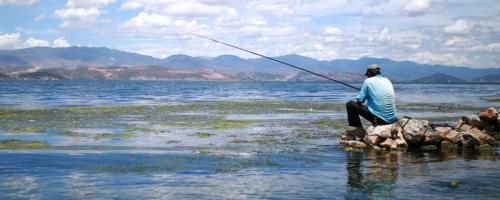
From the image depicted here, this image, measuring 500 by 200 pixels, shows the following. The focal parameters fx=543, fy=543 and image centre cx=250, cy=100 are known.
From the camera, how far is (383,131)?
18297mm

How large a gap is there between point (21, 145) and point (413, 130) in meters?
13.3

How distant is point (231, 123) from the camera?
2902cm

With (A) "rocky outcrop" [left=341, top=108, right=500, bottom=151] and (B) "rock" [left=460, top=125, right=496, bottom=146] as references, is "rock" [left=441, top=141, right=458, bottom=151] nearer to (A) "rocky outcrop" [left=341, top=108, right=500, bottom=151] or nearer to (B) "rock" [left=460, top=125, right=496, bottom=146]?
(A) "rocky outcrop" [left=341, top=108, right=500, bottom=151]

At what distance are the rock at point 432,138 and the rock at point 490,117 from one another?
4.21 metres

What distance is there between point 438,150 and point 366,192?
322 inches

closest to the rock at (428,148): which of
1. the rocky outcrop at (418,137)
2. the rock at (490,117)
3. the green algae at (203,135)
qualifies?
the rocky outcrop at (418,137)

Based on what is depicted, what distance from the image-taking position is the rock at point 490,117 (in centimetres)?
2159

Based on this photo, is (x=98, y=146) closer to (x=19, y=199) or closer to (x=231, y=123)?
(x=19, y=199)

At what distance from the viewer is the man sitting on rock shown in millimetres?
18078

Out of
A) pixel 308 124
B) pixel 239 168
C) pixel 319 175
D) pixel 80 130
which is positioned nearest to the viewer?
pixel 319 175

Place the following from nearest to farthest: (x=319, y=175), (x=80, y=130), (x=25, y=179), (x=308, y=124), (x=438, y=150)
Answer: (x=25, y=179) < (x=319, y=175) < (x=438, y=150) < (x=80, y=130) < (x=308, y=124)

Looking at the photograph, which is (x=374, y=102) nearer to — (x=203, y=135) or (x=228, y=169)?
(x=228, y=169)

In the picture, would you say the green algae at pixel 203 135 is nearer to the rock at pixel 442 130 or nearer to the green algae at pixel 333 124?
the green algae at pixel 333 124

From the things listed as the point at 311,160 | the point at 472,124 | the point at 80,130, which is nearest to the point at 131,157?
the point at 311,160
